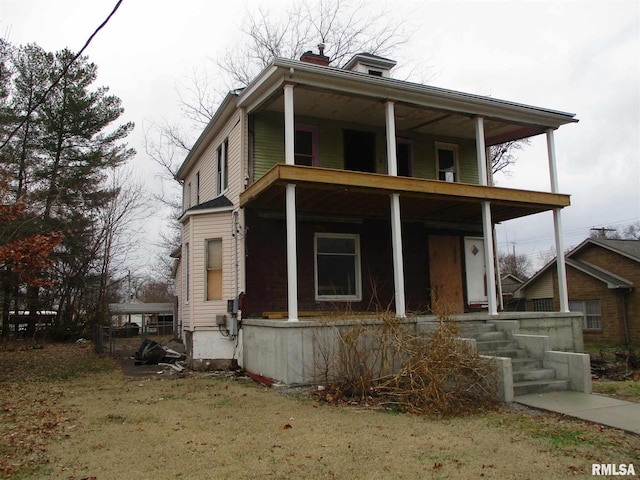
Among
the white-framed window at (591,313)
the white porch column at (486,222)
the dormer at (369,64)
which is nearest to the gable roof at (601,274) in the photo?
the white-framed window at (591,313)

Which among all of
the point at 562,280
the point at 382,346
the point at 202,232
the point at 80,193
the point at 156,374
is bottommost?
the point at 156,374

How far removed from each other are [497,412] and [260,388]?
452 centimetres

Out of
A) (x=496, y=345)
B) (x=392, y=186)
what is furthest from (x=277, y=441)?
(x=392, y=186)

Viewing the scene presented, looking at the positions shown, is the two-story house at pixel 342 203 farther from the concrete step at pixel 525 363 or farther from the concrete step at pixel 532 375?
the concrete step at pixel 532 375

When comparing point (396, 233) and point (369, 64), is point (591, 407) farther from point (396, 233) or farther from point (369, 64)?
point (369, 64)

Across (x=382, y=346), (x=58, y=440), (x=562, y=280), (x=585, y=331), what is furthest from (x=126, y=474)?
(x=585, y=331)

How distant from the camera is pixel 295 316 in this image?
1023 cm

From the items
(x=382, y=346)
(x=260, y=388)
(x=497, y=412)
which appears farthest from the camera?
(x=260, y=388)

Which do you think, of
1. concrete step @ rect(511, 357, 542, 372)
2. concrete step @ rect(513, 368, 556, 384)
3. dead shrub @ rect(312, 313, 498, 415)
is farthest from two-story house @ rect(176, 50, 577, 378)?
concrete step @ rect(513, 368, 556, 384)

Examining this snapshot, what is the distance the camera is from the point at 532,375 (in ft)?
30.0

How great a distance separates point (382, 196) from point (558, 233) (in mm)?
5456

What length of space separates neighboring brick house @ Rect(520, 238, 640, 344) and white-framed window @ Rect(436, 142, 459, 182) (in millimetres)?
11613

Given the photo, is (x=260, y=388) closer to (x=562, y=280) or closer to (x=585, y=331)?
(x=562, y=280)

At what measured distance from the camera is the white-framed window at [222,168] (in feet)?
48.6
